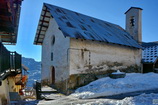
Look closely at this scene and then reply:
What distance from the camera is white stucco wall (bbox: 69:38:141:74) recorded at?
42.0 feet

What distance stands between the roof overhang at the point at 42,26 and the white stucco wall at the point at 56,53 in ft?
1.91

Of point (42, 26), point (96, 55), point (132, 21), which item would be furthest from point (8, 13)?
point (132, 21)

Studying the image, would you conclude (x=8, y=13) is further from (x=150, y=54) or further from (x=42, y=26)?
(x=150, y=54)

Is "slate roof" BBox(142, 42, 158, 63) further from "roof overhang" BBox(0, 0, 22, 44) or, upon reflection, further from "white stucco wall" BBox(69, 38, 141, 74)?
"roof overhang" BBox(0, 0, 22, 44)

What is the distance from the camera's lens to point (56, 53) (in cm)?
1466

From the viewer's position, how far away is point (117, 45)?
1658 centimetres

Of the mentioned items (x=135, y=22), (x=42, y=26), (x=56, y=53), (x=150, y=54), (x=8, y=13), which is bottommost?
(x=150, y=54)

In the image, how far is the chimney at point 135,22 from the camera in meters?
22.4

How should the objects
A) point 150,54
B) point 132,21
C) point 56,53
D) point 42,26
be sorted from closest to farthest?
1. point 56,53
2. point 42,26
3. point 150,54
4. point 132,21

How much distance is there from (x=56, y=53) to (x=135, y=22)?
14509 mm

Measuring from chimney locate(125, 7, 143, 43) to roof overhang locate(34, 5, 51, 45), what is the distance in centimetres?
1374

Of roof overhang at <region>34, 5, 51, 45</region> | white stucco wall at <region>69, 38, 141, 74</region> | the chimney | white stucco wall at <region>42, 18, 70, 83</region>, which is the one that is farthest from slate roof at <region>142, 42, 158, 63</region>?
roof overhang at <region>34, 5, 51, 45</region>

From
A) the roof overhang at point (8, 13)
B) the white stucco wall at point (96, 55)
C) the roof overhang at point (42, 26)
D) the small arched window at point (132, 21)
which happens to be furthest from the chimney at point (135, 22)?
the roof overhang at point (8, 13)

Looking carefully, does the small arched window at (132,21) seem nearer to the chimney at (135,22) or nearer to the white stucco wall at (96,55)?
the chimney at (135,22)
